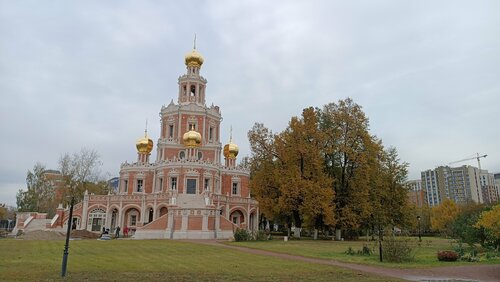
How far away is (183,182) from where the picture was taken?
148 ft

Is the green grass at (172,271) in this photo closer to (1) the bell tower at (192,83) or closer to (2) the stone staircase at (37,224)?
(2) the stone staircase at (37,224)

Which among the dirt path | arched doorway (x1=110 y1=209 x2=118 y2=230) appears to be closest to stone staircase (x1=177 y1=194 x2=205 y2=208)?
arched doorway (x1=110 y1=209 x2=118 y2=230)

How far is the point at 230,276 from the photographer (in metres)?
11.6

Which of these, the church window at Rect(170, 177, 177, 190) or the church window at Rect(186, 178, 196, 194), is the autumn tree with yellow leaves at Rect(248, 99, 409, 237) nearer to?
the church window at Rect(186, 178, 196, 194)

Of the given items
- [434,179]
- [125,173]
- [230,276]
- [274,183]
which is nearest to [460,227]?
[274,183]

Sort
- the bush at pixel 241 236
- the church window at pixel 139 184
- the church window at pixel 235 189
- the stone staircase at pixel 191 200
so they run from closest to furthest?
the bush at pixel 241 236
the stone staircase at pixel 191 200
the church window at pixel 139 184
the church window at pixel 235 189

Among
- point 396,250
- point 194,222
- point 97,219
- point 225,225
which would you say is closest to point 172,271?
point 396,250

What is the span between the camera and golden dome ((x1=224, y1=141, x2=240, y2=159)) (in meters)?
54.8

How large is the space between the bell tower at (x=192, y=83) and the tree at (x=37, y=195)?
82.2ft

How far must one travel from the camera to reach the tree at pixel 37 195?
2259 inches

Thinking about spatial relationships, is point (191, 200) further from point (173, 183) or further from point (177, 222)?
point (173, 183)

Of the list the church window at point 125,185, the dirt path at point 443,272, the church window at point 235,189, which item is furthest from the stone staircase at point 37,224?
the dirt path at point 443,272

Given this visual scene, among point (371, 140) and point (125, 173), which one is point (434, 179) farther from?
point (125, 173)

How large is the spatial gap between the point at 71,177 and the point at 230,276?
1929 inches
